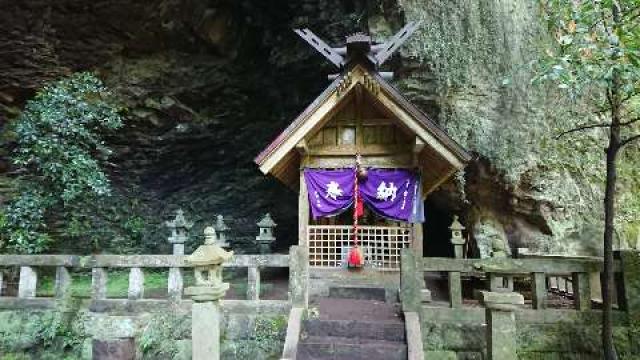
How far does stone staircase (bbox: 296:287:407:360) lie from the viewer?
7.23 metres

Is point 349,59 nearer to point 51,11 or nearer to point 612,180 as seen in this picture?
point 612,180

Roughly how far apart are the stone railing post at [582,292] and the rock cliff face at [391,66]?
16.7ft

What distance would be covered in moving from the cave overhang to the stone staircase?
11.8ft

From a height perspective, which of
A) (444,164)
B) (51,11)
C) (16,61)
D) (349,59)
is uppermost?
(51,11)

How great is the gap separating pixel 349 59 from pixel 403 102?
64.9 inches

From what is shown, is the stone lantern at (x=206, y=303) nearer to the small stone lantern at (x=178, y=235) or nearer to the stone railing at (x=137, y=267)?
the stone railing at (x=137, y=267)

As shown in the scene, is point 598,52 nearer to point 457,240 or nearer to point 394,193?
point 394,193

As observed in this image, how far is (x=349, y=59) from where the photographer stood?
9.97 metres

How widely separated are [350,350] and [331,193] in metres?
4.31

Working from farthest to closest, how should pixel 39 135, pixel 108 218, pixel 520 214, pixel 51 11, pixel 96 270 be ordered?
1. pixel 108 218
2. pixel 520 214
3. pixel 51 11
4. pixel 39 135
5. pixel 96 270

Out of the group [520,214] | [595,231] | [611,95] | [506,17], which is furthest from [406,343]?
[506,17]

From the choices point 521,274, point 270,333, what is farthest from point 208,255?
point 521,274

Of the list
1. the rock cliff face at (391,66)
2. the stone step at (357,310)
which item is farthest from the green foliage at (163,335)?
the rock cliff face at (391,66)

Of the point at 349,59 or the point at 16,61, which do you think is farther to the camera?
the point at 16,61
